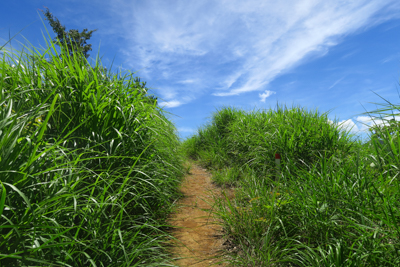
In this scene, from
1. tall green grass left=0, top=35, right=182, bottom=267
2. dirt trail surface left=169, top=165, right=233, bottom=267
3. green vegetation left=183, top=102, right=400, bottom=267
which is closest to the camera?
tall green grass left=0, top=35, right=182, bottom=267

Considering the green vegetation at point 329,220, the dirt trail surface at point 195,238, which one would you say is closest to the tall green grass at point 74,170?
the dirt trail surface at point 195,238

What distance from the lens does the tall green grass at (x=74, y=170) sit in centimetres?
148

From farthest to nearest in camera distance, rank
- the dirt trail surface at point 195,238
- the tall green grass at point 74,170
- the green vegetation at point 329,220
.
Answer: the dirt trail surface at point 195,238, the green vegetation at point 329,220, the tall green grass at point 74,170

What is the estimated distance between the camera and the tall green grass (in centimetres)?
148

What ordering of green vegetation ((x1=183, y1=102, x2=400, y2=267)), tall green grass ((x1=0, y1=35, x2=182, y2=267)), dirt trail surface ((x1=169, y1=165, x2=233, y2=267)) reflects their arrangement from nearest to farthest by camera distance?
tall green grass ((x1=0, y1=35, x2=182, y2=267))
green vegetation ((x1=183, y1=102, x2=400, y2=267))
dirt trail surface ((x1=169, y1=165, x2=233, y2=267))

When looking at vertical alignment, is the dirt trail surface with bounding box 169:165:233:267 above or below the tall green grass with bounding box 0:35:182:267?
below

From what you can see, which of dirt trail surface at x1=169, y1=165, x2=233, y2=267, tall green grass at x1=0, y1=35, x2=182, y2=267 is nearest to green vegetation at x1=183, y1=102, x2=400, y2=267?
dirt trail surface at x1=169, y1=165, x2=233, y2=267

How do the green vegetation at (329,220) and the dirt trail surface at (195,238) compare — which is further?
the dirt trail surface at (195,238)

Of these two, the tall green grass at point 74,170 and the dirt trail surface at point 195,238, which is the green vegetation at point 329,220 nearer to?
the dirt trail surface at point 195,238

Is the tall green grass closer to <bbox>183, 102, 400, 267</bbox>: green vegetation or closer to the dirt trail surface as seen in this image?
the dirt trail surface

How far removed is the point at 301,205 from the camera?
2197 mm

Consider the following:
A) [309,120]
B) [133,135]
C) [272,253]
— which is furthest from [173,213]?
[309,120]

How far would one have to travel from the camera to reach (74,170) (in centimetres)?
204

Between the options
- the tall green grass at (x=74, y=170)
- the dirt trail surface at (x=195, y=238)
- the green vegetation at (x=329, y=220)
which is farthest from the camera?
the dirt trail surface at (x=195, y=238)
